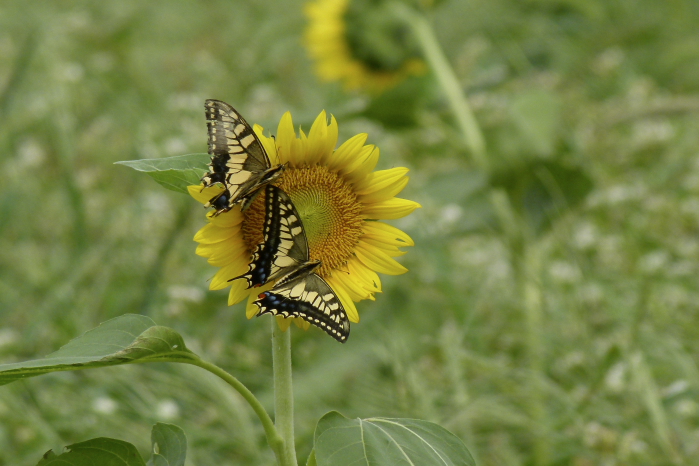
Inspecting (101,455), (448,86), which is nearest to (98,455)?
(101,455)

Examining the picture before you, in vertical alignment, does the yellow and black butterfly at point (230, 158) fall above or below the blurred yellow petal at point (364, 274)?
above

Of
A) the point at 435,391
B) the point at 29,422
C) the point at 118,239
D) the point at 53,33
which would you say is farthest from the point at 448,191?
the point at 53,33

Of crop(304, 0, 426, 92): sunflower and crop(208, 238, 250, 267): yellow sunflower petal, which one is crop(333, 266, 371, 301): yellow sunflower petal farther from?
crop(304, 0, 426, 92): sunflower

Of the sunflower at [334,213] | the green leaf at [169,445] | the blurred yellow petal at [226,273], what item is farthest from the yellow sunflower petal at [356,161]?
the green leaf at [169,445]

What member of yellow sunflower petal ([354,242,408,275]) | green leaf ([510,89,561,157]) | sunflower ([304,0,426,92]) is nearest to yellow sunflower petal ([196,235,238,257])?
yellow sunflower petal ([354,242,408,275])

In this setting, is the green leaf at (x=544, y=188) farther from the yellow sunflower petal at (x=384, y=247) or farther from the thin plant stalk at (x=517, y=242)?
the yellow sunflower petal at (x=384, y=247)
